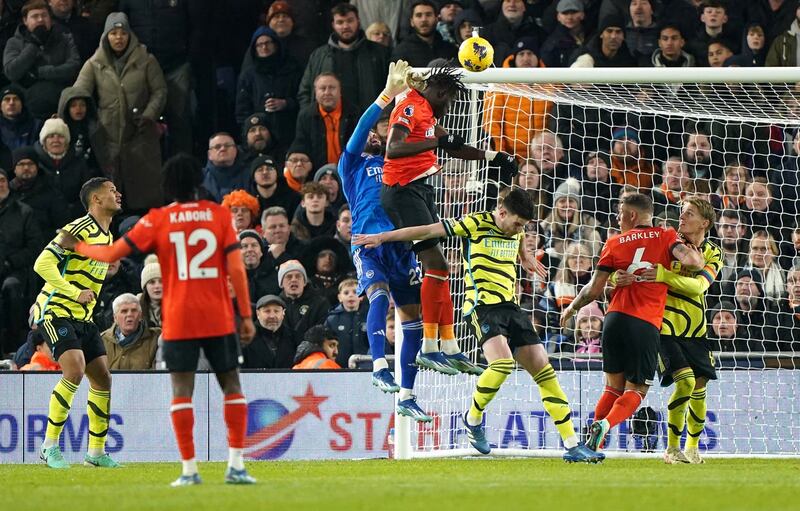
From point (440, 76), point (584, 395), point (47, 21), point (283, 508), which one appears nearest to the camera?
point (283, 508)

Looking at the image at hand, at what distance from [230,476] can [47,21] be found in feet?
34.1

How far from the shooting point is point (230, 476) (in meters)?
9.67

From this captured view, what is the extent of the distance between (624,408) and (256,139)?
724 centimetres

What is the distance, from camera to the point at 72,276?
513 inches

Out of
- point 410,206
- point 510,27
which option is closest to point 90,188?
point 410,206

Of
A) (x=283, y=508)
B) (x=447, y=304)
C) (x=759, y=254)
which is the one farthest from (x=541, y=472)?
(x=759, y=254)

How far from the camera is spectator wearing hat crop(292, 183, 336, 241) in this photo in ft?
55.6

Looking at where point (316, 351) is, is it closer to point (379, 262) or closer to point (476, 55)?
point (379, 262)

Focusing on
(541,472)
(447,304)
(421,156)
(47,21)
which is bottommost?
(541,472)

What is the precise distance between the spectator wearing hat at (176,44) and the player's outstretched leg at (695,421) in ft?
27.4

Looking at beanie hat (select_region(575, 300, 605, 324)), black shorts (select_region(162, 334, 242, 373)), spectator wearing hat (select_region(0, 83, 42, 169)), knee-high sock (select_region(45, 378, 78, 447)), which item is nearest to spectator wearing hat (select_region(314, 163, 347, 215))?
beanie hat (select_region(575, 300, 605, 324))

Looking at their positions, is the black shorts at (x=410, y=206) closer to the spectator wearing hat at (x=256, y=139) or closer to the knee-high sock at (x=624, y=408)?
the knee-high sock at (x=624, y=408)

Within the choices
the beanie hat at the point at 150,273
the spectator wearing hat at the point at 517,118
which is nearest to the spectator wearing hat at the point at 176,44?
the beanie hat at the point at 150,273

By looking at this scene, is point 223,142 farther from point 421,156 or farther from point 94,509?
point 94,509
